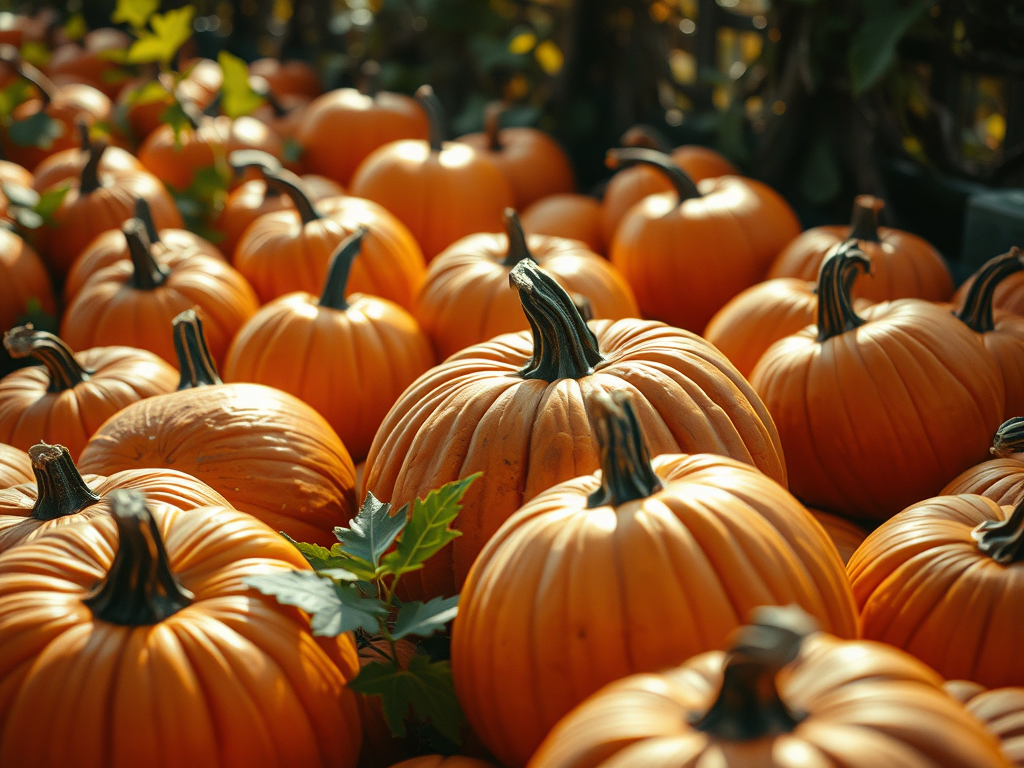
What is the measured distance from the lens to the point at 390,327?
2.69m

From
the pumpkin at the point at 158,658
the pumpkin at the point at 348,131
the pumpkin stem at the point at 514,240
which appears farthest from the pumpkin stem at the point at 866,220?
the pumpkin at the point at 348,131

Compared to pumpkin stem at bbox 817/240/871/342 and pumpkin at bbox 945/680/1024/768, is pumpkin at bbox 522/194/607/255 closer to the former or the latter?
pumpkin stem at bbox 817/240/871/342

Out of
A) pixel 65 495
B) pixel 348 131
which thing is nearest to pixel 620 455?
pixel 65 495

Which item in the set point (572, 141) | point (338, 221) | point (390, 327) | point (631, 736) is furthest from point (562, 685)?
point (572, 141)

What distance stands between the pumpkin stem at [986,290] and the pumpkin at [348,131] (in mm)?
3134

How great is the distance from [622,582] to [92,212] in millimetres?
3293

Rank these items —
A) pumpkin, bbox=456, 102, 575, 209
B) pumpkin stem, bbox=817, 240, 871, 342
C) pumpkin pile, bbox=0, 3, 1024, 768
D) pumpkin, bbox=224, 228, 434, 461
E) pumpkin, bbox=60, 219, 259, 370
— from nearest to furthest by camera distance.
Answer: pumpkin pile, bbox=0, 3, 1024, 768 → pumpkin stem, bbox=817, 240, 871, 342 → pumpkin, bbox=224, 228, 434, 461 → pumpkin, bbox=60, 219, 259, 370 → pumpkin, bbox=456, 102, 575, 209

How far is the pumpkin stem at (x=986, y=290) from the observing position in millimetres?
2252

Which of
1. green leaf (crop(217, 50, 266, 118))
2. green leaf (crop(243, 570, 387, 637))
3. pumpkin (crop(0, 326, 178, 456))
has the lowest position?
pumpkin (crop(0, 326, 178, 456))

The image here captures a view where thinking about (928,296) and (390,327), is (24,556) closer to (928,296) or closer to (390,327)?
(390,327)

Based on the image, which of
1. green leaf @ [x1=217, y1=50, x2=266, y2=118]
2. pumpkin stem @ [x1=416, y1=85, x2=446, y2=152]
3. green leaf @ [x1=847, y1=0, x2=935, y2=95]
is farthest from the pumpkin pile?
green leaf @ [x1=217, y1=50, x2=266, y2=118]

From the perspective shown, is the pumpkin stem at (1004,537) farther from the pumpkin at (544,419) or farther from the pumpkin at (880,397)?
the pumpkin at (880,397)

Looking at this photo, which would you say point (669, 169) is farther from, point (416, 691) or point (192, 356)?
point (416, 691)

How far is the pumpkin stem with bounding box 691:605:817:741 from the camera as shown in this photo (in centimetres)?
84
